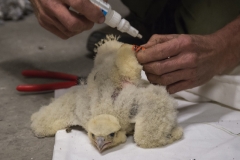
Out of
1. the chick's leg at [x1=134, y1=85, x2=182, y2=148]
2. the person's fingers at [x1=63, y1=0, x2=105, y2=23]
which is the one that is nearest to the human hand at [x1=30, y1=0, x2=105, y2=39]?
the person's fingers at [x1=63, y1=0, x2=105, y2=23]

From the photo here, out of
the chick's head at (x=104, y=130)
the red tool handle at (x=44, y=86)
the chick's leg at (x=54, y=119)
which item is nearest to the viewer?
the chick's head at (x=104, y=130)

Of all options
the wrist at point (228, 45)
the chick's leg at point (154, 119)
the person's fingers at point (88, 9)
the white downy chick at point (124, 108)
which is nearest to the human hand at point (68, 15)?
the person's fingers at point (88, 9)

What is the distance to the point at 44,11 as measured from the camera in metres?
0.88

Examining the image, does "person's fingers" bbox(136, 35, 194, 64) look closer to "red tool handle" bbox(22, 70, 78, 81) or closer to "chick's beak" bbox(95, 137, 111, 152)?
"chick's beak" bbox(95, 137, 111, 152)

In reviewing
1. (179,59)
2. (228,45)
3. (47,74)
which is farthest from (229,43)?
(47,74)

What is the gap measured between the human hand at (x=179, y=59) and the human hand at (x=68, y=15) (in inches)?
5.6

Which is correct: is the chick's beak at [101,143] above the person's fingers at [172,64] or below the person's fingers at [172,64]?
below

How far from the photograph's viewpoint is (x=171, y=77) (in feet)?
2.79

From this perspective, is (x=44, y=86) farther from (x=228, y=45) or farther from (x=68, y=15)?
(x=228, y=45)

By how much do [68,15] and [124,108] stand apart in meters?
0.25

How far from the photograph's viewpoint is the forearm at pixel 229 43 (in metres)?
0.95

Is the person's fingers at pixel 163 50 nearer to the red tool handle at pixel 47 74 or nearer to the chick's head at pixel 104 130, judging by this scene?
the chick's head at pixel 104 130

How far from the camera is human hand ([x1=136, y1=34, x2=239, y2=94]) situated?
0.81 m

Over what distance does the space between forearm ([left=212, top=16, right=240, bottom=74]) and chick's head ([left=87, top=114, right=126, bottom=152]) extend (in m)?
0.37
